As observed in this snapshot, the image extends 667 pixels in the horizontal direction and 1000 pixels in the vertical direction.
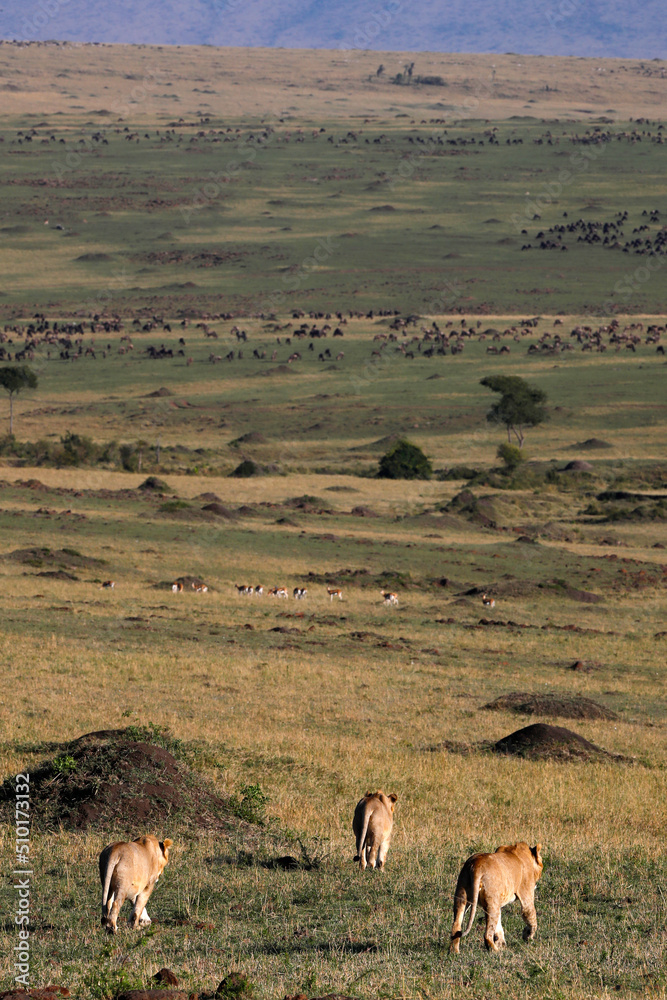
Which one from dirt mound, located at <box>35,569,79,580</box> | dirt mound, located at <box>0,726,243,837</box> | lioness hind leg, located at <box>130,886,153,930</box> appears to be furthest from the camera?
dirt mound, located at <box>35,569,79,580</box>

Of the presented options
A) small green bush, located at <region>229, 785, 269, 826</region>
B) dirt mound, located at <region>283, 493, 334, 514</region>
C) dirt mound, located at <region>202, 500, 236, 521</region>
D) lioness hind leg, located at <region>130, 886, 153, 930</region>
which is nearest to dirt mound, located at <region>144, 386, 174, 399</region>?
dirt mound, located at <region>283, 493, 334, 514</region>

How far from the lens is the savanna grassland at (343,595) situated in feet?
26.0

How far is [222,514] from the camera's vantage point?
40656 mm

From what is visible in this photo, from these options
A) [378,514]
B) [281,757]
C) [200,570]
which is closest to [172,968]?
[281,757]

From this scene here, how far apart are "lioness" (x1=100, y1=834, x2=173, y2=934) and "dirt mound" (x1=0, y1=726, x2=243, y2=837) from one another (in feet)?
10.1

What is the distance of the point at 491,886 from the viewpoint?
659 centimetres

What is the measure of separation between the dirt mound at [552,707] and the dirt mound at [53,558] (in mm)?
15137

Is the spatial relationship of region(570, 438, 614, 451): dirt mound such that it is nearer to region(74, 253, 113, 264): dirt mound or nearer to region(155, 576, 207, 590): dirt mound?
region(155, 576, 207, 590): dirt mound

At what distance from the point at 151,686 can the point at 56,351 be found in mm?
73545

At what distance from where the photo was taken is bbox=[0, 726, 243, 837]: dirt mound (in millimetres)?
10523

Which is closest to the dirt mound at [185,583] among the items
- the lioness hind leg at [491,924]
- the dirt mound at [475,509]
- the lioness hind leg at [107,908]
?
the dirt mound at [475,509]

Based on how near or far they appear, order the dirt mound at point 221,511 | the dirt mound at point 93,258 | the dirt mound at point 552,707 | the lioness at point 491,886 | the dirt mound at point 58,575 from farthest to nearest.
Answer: the dirt mound at point 93,258, the dirt mound at point 221,511, the dirt mound at point 58,575, the dirt mound at point 552,707, the lioness at point 491,886

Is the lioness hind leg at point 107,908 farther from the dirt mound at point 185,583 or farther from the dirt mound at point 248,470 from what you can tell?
the dirt mound at point 248,470

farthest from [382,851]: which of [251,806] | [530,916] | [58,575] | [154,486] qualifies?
[154,486]
